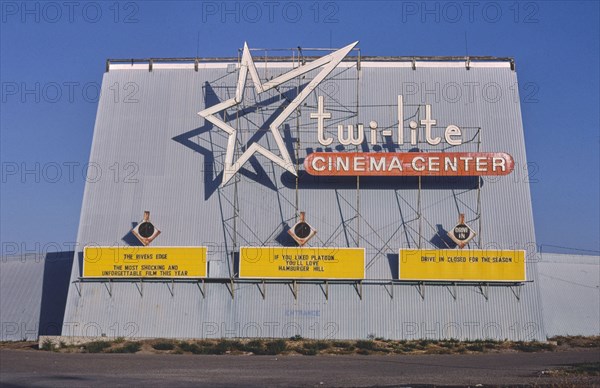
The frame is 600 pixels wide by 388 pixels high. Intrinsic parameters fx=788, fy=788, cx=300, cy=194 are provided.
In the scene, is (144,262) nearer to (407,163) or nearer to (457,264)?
(407,163)

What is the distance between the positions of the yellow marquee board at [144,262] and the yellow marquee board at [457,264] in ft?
33.5

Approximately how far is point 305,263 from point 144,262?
318 inches

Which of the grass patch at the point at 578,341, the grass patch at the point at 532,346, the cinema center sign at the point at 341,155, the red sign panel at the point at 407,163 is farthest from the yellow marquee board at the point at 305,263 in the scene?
the grass patch at the point at 578,341

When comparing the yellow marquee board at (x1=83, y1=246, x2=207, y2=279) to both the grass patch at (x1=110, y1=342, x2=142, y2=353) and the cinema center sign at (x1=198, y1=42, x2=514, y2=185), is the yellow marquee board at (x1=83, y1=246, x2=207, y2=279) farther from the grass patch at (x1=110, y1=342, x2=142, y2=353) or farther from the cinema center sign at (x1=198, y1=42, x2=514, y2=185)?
the cinema center sign at (x1=198, y1=42, x2=514, y2=185)

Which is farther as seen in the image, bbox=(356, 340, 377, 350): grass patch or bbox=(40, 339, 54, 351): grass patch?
bbox=(40, 339, 54, 351): grass patch

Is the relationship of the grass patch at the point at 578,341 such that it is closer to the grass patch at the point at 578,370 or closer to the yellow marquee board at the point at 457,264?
the yellow marquee board at the point at 457,264

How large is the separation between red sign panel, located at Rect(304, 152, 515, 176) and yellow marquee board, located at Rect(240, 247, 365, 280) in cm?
403

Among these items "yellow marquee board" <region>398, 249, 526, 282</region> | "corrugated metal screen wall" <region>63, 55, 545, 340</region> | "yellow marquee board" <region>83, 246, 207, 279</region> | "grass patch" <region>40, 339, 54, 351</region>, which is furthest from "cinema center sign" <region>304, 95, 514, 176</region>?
"grass patch" <region>40, 339, 54, 351</region>

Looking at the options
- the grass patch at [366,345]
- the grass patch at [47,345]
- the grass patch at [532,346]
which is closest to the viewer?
the grass patch at [366,345]

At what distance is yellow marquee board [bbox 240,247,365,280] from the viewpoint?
3884 cm

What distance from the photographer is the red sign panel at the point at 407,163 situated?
39.6m

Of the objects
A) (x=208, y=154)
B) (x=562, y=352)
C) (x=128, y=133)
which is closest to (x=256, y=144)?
(x=208, y=154)

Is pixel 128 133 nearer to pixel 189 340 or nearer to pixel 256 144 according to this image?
pixel 256 144

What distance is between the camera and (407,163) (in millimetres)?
39750
